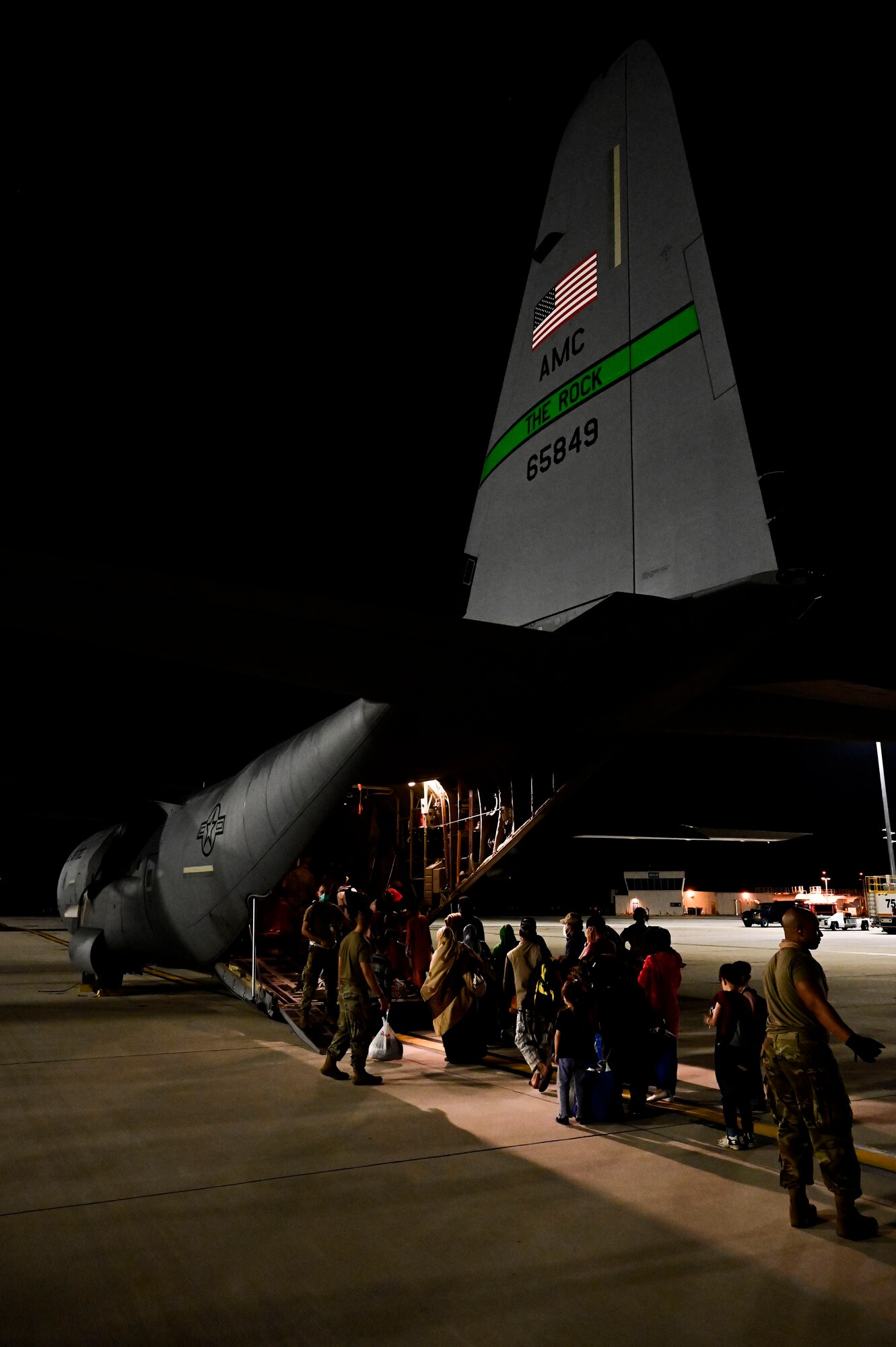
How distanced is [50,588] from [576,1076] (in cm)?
518

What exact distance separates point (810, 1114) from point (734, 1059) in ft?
4.90

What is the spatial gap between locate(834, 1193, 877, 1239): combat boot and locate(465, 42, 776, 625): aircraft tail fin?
4.02 meters

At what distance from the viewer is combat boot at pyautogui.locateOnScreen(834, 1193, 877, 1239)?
4.47m

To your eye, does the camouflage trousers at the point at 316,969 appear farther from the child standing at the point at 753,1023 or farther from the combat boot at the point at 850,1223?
the combat boot at the point at 850,1223

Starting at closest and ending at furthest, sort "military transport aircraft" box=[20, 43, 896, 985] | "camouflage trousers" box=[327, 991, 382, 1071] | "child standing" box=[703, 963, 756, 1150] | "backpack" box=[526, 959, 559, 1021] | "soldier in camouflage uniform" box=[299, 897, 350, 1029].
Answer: "child standing" box=[703, 963, 756, 1150] → "military transport aircraft" box=[20, 43, 896, 985] → "camouflage trousers" box=[327, 991, 382, 1071] → "backpack" box=[526, 959, 559, 1021] → "soldier in camouflage uniform" box=[299, 897, 350, 1029]

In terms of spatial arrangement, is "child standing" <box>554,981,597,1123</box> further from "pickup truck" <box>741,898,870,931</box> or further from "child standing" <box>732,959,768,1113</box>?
"pickup truck" <box>741,898,870,931</box>

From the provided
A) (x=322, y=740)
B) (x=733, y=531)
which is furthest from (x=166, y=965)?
(x=733, y=531)

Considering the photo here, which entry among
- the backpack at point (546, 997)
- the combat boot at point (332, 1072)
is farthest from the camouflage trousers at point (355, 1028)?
the backpack at point (546, 997)

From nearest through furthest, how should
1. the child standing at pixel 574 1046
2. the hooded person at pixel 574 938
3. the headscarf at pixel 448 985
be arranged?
the child standing at pixel 574 1046, the headscarf at pixel 448 985, the hooded person at pixel 574 938

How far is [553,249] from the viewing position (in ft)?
29.4

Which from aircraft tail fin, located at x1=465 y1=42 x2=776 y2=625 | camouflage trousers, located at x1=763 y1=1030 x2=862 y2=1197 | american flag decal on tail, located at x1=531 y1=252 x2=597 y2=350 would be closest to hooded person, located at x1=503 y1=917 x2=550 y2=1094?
aircraft tail fin, located at x1=465 y1=42 x2=776 y2=625

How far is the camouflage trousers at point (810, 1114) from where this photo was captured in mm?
4496

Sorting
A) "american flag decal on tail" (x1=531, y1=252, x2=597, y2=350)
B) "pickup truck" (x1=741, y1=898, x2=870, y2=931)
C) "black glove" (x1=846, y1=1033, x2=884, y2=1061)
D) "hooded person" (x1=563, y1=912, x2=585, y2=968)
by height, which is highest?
"american flag decal on tail" (x1=531, y1=252, x2=597, y2=350)

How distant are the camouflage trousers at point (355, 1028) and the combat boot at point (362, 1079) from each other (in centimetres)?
2
